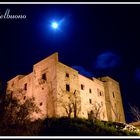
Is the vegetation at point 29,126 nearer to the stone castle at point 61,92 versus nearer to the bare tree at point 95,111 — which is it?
the stone castle at point 61,92

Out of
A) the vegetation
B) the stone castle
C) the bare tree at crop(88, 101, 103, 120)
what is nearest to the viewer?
the vegetation

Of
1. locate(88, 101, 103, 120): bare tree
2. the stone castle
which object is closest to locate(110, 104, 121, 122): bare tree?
the stone castle

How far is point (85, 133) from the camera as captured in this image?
631 inches

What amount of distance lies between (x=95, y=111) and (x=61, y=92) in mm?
5638

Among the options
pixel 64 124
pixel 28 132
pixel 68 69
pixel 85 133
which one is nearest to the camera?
pixel 28 132

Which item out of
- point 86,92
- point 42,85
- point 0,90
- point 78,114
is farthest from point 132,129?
point 0,90

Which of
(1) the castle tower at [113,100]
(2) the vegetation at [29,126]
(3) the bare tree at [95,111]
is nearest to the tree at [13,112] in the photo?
(2) the vegetation at [29,126]

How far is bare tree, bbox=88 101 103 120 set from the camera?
85.0 ft

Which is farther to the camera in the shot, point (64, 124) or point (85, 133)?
point (64, 124)

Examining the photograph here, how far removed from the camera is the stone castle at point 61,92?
2281cm

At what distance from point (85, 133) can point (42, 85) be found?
939 centimetres

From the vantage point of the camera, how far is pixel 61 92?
911 inches

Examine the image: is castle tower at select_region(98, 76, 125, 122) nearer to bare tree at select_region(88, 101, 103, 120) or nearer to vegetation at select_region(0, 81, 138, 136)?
bare tree at select_region(88, 101, 103, 120)
